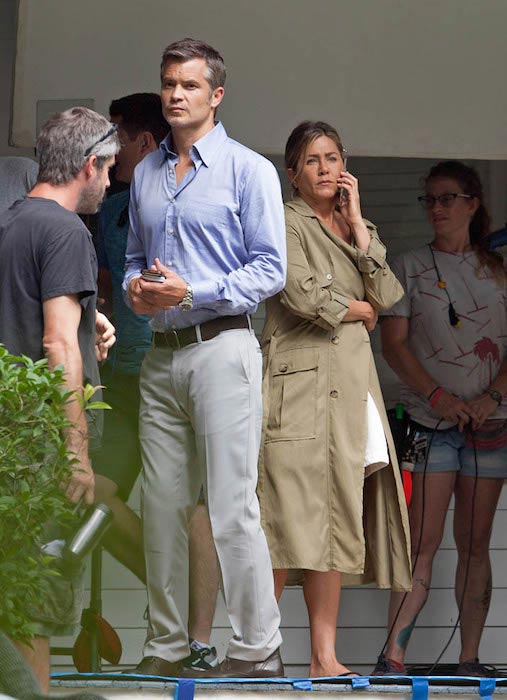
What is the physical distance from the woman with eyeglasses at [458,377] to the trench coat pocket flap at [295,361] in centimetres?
91

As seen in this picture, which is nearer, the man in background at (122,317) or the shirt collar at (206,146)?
the shirt collar at (206,146)

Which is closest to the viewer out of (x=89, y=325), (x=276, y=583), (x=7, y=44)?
(x=89, y=325)

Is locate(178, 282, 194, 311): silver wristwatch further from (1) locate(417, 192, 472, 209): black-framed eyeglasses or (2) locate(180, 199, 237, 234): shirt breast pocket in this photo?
(1) locate(417, 192, 472, 209): black-framed eyeglasses

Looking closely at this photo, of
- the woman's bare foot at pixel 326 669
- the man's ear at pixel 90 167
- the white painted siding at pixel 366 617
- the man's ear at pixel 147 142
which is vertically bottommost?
the white painted siding at pixel 366 617

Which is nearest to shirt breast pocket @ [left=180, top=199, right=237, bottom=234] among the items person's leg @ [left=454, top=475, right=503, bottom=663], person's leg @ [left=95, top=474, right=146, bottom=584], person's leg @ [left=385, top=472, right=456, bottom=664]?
person's leg @ [left=95, top=474, right=146, bottom=584]

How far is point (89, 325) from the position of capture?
391 centimetres

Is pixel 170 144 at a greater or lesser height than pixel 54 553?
greater

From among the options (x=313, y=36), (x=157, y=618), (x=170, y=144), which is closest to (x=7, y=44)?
(x=313, y=36)

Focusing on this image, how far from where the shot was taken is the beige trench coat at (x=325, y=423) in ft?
14.4

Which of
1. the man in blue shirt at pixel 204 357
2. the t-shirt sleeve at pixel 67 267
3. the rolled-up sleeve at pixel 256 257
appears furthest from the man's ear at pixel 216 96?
the t-shirt sleeve at pixel 67 267

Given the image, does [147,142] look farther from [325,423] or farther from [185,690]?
[185,690]

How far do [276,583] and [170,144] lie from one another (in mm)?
1393

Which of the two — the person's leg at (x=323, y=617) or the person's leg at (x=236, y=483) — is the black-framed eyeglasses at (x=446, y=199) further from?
the person's leg at (x=323, y=617)

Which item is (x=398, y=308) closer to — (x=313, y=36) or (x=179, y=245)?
(x=313, y=36)
